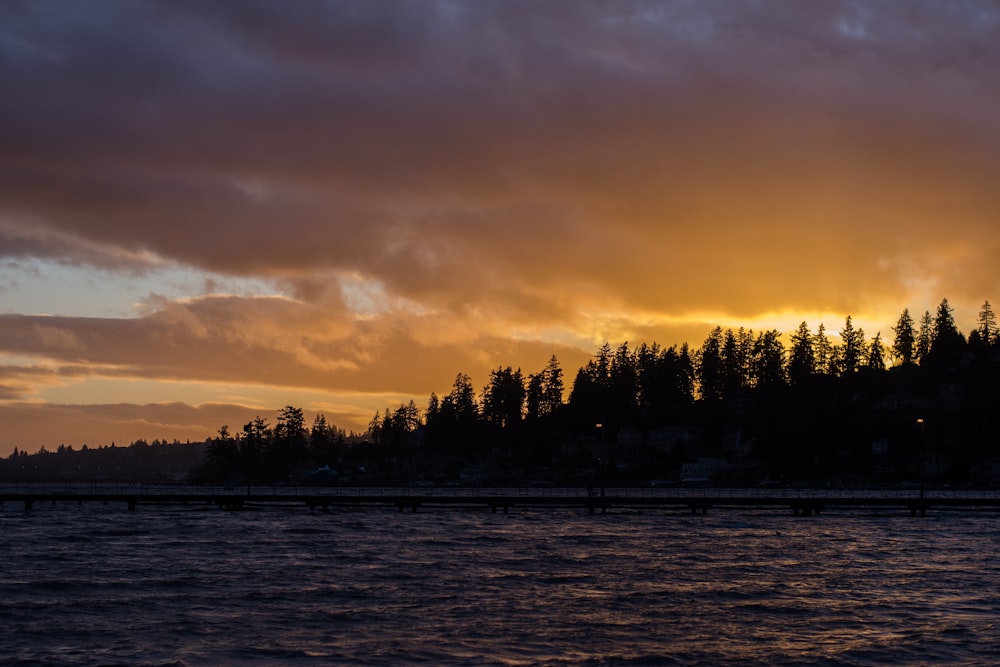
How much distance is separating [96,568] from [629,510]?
70569 mm

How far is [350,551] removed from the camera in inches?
2889

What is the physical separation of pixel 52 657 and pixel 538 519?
7727 cm

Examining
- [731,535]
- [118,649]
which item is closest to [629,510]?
[731,535]

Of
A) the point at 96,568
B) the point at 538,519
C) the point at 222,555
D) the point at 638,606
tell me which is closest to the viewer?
the point at 638,606

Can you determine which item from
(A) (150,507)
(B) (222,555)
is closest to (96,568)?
(B) (222,555)

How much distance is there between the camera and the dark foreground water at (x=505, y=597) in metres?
36.4

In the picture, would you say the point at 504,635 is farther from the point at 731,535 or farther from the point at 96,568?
the point at 731,535

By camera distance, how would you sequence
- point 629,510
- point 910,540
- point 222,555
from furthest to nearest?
point 629,510 < point 910,540 < point 222,555

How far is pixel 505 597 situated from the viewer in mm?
49031

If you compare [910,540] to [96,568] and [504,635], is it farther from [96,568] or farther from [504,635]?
[96,568]

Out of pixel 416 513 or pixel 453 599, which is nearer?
pixel 453 599

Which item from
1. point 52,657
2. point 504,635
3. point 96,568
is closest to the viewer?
point 52,657

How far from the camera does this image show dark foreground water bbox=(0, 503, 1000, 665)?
36.4m

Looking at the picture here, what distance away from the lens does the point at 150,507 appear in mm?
145000
